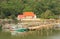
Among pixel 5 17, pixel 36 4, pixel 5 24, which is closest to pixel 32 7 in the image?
pixel 36 4

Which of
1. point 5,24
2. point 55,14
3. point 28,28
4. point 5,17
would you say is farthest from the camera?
point 55,14

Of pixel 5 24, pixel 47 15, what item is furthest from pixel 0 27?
pixel 47 15

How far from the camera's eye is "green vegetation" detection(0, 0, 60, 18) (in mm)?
31297

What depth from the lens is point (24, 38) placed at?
19688mm

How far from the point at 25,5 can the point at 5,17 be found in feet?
18.8

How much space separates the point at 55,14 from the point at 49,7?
127cm

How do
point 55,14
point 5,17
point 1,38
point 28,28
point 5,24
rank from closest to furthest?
point 1,38 < point 28,28 < point 5,24 < point 5,17 < point 55,14

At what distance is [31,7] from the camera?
34.4 m

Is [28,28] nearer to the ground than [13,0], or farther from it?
nearer to the ground

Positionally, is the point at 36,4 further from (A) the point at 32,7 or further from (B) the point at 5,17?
(B) the point at 5,17

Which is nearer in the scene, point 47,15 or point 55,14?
point 47,15

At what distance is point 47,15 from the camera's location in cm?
3161

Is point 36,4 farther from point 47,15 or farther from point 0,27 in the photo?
point 0,27

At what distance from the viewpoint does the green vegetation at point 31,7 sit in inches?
1232
